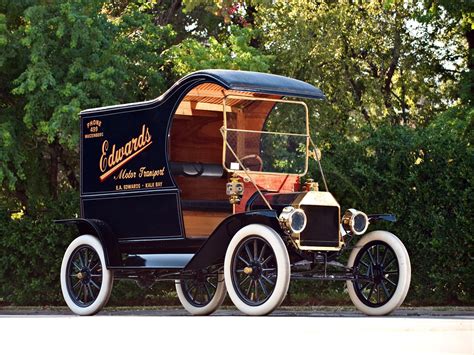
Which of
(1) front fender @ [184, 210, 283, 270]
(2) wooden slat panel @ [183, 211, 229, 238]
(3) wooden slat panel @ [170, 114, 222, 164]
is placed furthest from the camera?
(3) wooden slat panel @ [170, 114, 222, 164]

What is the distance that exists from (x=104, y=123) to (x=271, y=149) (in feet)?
7.58

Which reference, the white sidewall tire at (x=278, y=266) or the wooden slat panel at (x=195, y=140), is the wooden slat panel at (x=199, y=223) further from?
the white sidewall tire at (x=278, y=266)

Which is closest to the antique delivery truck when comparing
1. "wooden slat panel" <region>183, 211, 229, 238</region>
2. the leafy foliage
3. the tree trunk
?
"wooden slat panel" <region>183, 211, 229, 238</region>

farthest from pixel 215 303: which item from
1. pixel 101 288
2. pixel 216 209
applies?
pixel 101 288

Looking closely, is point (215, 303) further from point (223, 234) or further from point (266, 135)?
point (266, 135)

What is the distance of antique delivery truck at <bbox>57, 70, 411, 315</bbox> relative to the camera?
15.0 meters

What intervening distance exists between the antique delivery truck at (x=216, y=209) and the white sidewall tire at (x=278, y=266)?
1 cm

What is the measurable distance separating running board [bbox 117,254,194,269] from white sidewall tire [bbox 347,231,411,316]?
2096mm

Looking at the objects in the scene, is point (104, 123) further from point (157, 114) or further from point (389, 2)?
point (389, 2)

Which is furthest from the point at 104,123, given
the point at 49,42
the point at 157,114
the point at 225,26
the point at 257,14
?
the point at 225,26

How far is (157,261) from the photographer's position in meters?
16.4

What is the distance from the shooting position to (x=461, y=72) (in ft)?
94.3
